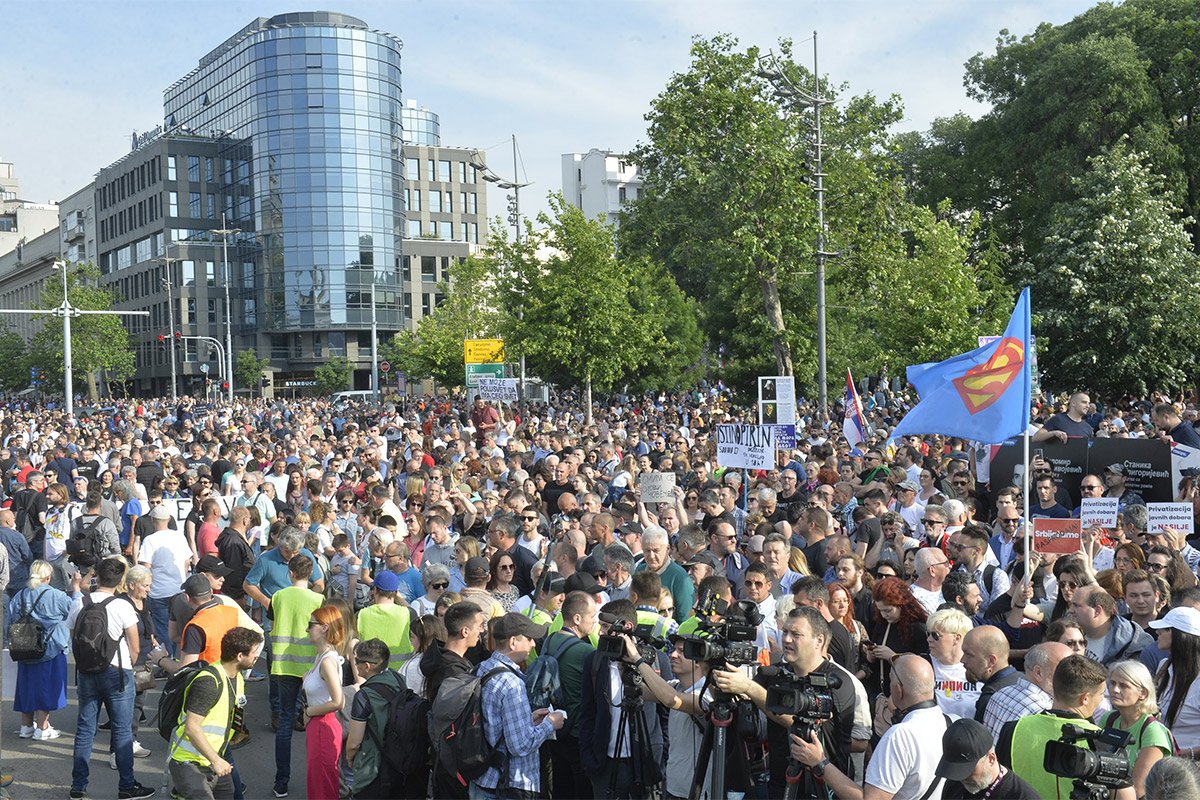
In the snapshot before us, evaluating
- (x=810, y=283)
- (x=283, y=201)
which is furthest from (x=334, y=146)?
(x=810, y=283)

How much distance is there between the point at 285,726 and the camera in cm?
841

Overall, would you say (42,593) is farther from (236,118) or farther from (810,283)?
(236,118)

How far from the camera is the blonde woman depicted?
4.62m

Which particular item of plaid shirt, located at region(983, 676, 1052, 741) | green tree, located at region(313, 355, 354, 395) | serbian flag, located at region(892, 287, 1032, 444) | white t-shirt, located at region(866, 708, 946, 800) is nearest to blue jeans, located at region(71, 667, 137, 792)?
white t-shirt, located at region(866, 708, 946, 800)

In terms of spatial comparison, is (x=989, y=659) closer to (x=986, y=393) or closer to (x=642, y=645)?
(x=642, y=645)

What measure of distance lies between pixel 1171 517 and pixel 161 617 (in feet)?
28.5

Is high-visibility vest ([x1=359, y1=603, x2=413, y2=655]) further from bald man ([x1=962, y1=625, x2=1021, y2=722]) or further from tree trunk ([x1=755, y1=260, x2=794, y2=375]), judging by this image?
tree trunk ([x1=755, y1=260, x2=794, y2=375])

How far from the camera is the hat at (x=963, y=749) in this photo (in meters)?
4.20

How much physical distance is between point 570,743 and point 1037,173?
3722 cm

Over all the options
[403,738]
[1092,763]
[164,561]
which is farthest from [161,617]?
[1092,763]

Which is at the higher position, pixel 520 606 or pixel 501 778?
pixel 520 606

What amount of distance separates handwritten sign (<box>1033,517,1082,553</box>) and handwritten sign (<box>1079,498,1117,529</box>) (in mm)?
995

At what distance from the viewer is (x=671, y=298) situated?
51094 mm

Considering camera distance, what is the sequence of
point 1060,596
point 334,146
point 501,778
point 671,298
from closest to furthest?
point 501,778 → point 1060,596 → point 671,298 → point 334,146
